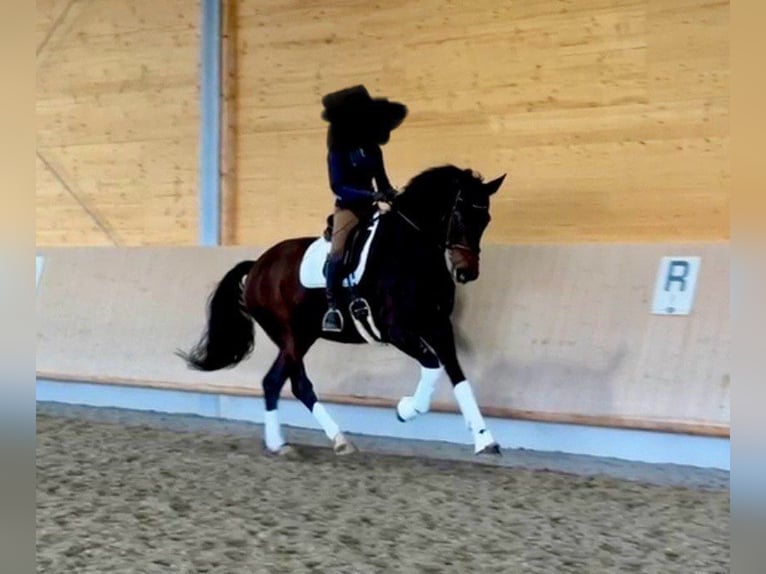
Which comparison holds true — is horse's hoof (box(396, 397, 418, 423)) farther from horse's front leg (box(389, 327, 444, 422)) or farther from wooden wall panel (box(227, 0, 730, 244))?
wooden wall panel (box(227, 0, 730, 244))

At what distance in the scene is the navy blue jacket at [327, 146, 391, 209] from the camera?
15.3 feet

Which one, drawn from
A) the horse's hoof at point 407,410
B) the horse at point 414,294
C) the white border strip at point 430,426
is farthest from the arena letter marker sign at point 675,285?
the horse's hoof at point 407,410

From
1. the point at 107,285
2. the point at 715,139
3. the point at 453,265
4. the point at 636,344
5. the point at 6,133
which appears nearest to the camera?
the point at 6,133

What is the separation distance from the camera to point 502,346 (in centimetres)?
525

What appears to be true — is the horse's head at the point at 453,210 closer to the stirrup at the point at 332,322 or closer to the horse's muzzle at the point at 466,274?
the horse's muzzle at the point at 466,274

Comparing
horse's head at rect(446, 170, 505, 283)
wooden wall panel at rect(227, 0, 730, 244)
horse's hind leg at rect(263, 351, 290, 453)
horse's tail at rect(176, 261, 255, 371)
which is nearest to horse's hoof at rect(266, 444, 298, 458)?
horse's hind leg at rect(263, 351, 290, 453)

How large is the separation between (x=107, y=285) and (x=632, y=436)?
13.4ft

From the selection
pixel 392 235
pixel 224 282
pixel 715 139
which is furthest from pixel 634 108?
pixel 224 282

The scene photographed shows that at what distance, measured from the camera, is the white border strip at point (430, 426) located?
4.62m

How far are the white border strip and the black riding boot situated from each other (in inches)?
37.6

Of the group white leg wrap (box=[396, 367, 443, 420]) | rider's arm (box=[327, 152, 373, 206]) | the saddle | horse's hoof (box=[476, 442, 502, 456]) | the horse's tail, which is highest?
rider's arm (box=[327, 152, 373, 206])

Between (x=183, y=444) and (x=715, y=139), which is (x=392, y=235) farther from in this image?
(x=715, y=139)

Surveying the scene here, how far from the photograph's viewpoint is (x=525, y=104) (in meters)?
5.78

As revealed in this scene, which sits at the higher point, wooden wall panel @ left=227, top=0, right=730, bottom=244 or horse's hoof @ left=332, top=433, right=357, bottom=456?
wooden wall panel @ left=227, top=0, right=730, bottom=244
